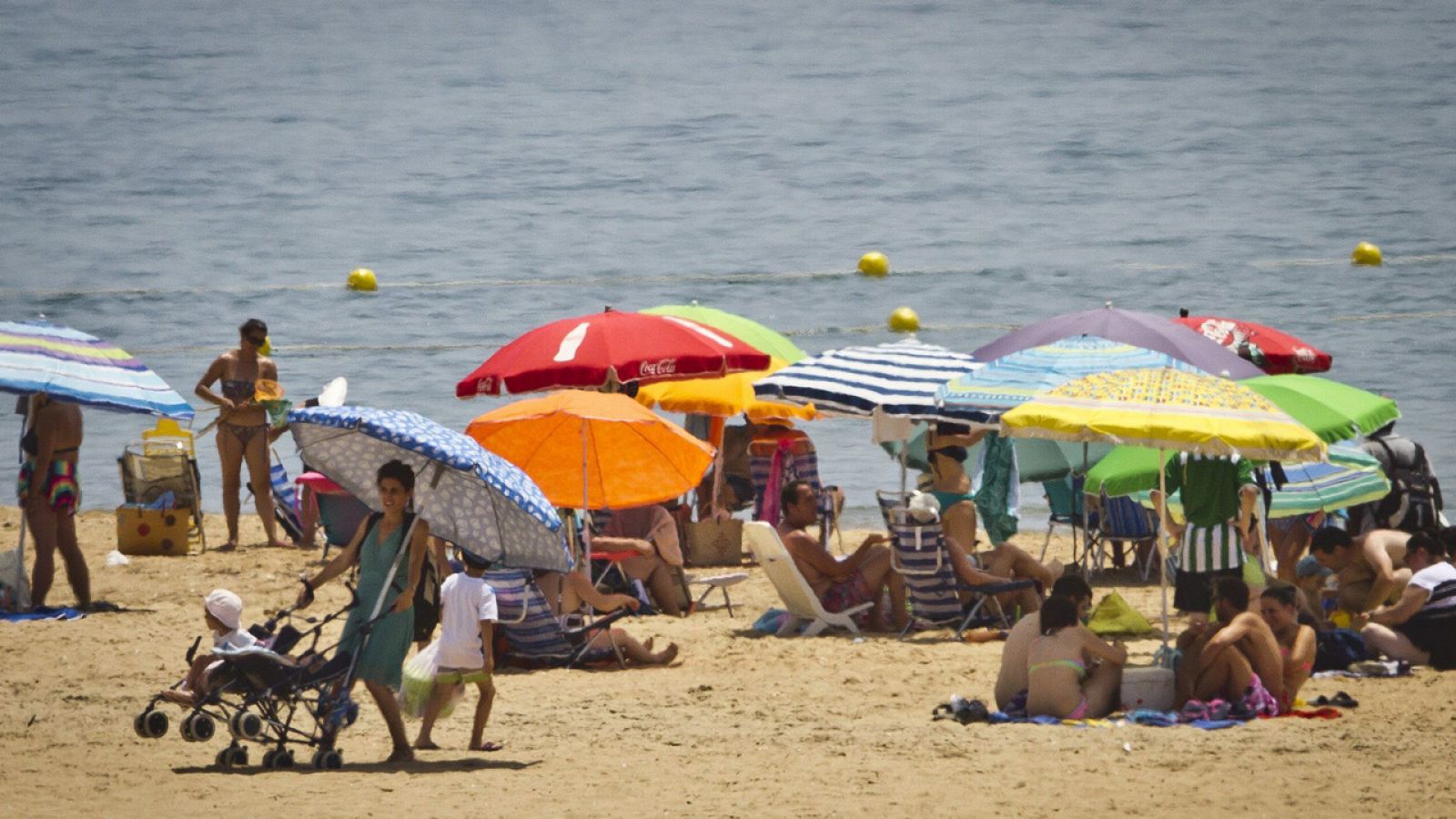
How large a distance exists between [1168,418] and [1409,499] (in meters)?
2.79

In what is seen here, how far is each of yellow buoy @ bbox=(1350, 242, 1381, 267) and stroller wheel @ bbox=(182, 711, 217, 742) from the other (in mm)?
24703

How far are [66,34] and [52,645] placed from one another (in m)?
42.8

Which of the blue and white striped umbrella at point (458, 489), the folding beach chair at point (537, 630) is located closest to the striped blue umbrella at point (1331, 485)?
the folding beach chair at point (537, 630)

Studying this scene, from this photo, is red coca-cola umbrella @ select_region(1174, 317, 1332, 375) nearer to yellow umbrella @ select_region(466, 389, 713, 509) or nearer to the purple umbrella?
the purple umbrella

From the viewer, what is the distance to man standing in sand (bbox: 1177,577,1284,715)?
7.04m

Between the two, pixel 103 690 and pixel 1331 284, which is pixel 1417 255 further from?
pixel 103 690

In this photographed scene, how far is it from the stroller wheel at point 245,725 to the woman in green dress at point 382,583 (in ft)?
1.16

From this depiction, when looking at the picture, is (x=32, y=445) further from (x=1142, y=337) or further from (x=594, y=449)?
(x=1142, y=337)

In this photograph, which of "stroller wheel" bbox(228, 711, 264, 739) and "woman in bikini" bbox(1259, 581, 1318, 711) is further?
"woman in bikini" bbox(1259, 581, 1318, 711)

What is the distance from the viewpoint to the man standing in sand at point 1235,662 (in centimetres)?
704

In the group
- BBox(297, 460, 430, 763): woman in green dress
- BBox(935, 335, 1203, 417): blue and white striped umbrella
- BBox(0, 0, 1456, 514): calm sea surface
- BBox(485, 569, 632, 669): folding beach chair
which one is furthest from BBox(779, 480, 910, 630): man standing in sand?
BBox(0, 0, 1456, 514): calm sea surface

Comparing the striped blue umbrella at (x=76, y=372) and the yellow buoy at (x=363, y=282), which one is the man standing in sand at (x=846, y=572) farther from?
the yellow buoy at (x=363, y=282)

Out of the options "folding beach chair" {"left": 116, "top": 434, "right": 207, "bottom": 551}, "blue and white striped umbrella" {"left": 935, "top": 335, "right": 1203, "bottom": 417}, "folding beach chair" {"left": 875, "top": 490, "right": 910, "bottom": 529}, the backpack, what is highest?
"blue and white striped umbrella" {"left": 935, "top": 335, "right": 1203, "bottom": 417}

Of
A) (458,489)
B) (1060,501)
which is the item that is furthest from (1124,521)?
(458,489)
